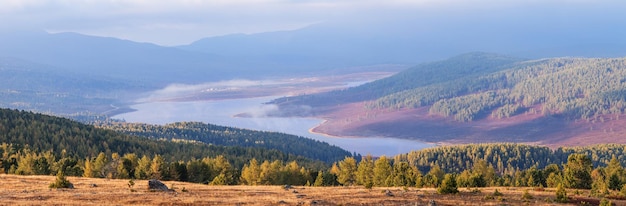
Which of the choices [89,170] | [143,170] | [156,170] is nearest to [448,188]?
[156,170]

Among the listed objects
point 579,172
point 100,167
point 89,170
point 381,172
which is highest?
point 100,167

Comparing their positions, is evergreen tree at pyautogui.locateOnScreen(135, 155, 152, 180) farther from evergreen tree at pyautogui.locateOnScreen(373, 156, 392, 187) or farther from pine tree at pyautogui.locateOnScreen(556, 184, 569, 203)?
pine tree at pyautogui.locateOnScreen(556, 184, 569, 203)

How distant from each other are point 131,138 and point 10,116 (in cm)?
3089

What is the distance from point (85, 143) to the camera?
156625 millimetres

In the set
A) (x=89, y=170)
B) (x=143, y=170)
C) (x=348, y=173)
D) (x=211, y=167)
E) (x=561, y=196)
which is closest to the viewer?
(x=561, y=196)

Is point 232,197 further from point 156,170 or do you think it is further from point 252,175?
point 252,175

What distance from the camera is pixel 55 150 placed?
144375 millimetres

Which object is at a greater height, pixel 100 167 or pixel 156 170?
pixel 100 167

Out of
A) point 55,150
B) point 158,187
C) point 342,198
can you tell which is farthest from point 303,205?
point 55,150

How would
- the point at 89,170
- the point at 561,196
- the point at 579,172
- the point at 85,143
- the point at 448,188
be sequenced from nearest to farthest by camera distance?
the point at 561,196 < the point at 448,188 < the point at 579,172 < the point at 89,170 < the point at 85,143

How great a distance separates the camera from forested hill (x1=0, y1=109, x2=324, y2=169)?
147125 millimetres

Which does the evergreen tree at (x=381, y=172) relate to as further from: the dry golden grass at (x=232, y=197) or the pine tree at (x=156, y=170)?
the dry golden grass at (x=232, y=197)

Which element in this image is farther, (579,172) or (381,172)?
(381,172)

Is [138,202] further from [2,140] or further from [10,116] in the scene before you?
[10,116]
